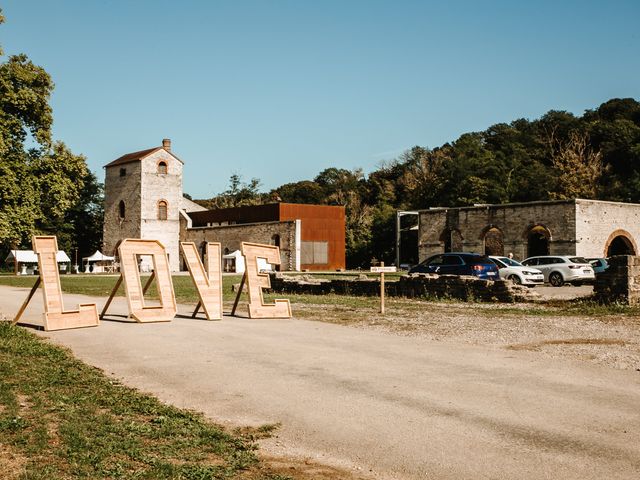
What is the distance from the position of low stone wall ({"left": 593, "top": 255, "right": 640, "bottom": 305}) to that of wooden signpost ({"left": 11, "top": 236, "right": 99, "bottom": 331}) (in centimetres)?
1273

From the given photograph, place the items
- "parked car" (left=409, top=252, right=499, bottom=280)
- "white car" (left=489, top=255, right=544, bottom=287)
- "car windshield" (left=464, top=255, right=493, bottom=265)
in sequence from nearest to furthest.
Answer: "parked car" (left=409, top=252, right=499, bottom=280) < "car windshield" (left=464, top=255, right=493, bottom=265) < "white car" (left=489, top=255, right=544, bottom=287)

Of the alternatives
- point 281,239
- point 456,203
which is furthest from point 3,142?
point 456,203

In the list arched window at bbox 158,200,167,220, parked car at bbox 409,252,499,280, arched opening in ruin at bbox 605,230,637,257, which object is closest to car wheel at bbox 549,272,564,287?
parked car at bbox 409,252,499,280

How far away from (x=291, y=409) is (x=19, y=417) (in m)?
2.29

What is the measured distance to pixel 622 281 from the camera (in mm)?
17375

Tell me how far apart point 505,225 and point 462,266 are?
1759cm

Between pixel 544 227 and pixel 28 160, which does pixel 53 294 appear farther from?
pixel 544 227

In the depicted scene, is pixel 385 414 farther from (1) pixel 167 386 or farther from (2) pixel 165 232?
(2) pixel 165 232

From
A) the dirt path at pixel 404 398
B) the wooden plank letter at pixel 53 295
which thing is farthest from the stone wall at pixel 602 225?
the wooden plank letter at pixel 53 295

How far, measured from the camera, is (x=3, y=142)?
92.0 feet

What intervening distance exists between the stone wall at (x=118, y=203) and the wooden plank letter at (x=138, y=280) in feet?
160

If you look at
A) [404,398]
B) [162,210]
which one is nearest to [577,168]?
[162,210]

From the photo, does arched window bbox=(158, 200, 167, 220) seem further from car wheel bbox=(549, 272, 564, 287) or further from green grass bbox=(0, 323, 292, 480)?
green grass bbox=(0, 323, 292, 480)

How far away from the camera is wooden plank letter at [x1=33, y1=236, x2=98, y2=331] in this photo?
12609 mm
